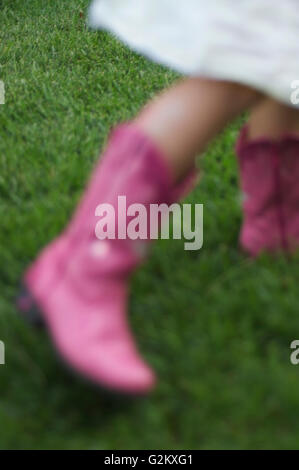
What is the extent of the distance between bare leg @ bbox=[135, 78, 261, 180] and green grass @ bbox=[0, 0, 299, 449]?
10.5 inches

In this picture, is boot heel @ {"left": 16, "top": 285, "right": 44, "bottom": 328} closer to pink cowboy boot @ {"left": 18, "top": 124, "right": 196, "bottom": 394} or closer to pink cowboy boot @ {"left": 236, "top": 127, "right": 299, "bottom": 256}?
pink cowboy boot @ {"left": 18, "top": 124, "right": 196, "bottom": 394}

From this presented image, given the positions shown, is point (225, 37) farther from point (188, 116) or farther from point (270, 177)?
point (270, 177)

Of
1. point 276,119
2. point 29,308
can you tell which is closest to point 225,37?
point 276,119

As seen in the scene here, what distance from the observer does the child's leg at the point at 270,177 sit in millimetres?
1396

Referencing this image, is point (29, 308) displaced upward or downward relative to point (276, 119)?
downward

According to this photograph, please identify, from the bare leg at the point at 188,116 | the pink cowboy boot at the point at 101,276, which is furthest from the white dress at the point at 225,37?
the pink cowboy boot at the point at 101,276

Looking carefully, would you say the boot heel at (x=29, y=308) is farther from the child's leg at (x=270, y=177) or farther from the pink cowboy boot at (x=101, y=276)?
the child's leg at (x=270, y=177)

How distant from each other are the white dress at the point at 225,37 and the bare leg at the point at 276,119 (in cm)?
18

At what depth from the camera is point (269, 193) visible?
1.43 metres

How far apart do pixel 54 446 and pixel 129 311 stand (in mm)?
323

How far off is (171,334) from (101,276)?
184mm

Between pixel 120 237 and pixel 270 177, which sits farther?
pixel 270 177

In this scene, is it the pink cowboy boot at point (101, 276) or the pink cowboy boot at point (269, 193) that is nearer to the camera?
the pink cowboy boot at point (101, 276)
